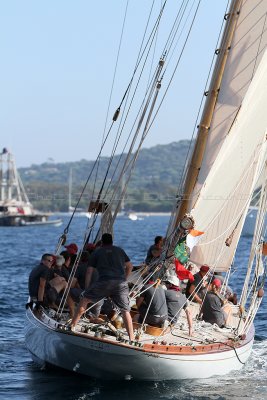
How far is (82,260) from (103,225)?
380 centimetres

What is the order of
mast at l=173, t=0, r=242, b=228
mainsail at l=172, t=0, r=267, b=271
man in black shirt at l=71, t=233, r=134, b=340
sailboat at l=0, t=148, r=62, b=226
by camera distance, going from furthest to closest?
sailboat at l=0, t=148, r=62, b=226 → mast at l=173, t=0, r=242, b=228 → mainsail at l=172, t=0, r=267, b=271 → man in black shirt at l=71, t=233, r=134, b=340

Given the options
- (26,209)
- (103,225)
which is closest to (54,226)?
(26,209)

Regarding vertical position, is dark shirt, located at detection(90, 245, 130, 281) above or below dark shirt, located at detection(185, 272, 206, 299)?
above

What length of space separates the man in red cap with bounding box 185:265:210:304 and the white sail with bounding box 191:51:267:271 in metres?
0.63

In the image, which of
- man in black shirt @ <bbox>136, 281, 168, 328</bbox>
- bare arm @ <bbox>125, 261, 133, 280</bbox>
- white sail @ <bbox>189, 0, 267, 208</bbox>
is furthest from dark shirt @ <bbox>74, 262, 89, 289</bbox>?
white sail @ <bbox>189, 0, 267, 208</bbox>

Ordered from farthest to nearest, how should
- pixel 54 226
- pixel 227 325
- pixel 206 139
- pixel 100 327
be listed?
pixel 54 226 → pixel 206 139 → pixel 227 325 → pixel 100 327

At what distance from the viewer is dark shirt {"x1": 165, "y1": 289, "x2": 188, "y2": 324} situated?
2180cm

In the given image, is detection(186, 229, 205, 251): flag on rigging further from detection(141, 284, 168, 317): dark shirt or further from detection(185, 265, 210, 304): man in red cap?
detection(185, 265, 210, 304): man in red cap

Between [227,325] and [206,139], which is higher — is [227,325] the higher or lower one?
the lower one

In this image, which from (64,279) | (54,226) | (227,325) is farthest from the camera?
(54,226)

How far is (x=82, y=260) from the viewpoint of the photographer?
23.6m

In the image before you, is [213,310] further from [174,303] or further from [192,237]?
[192,237]

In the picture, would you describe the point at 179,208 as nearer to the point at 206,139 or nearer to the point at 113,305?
the point at 206,139

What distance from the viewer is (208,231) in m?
25.5
